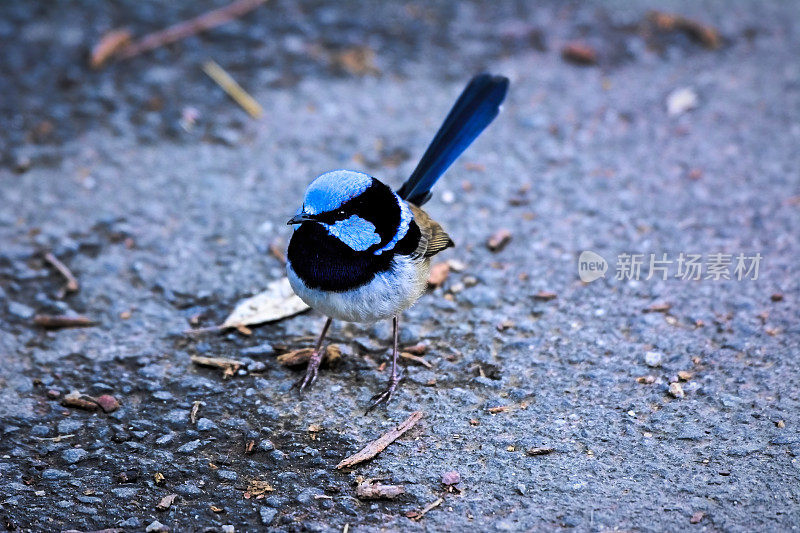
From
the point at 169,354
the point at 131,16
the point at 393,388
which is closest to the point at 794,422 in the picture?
the point at 393,388

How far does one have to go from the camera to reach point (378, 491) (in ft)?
10.3

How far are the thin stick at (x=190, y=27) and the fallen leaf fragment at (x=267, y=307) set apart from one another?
2.72 metres

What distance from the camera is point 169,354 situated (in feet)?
13.3

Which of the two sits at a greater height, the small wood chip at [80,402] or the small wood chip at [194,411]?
the small wood chip at [80,402]

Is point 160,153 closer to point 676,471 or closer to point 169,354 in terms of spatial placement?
point 169,354

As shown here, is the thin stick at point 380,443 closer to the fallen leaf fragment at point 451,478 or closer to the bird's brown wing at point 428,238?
the fallen leaf fragment at point 451,478

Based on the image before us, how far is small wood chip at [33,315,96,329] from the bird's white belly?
1304 millimetres

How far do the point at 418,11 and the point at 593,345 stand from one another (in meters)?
3.67

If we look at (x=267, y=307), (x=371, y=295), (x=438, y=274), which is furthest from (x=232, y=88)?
(x=371, y=295)

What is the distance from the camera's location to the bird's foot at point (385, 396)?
3.71 m

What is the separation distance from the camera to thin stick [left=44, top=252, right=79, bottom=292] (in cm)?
447

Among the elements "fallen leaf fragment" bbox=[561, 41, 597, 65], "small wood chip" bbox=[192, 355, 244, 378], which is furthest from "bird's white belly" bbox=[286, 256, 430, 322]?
"fallen leaf fragment" bbox=[561, 41, 597, 65]

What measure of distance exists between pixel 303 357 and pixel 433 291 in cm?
89

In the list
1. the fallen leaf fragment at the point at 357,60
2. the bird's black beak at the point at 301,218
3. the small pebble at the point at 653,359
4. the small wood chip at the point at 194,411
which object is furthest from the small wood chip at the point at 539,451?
the fallen leaf fragment at the point at 357,60
